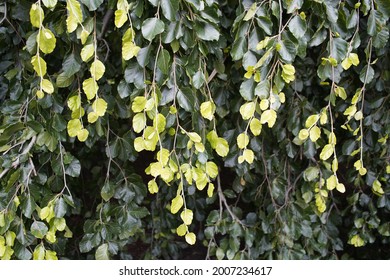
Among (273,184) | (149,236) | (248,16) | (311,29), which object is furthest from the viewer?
(149,236)

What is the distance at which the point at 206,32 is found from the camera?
1010mm

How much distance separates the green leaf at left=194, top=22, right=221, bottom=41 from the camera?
1.01m

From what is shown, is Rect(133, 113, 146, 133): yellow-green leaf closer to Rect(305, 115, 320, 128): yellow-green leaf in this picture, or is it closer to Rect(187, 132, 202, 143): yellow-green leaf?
Rect(187, 132, 202, 143): yellow-green leaf

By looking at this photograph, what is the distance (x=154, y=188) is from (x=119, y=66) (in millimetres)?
555

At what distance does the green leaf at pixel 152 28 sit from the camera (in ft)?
3.06

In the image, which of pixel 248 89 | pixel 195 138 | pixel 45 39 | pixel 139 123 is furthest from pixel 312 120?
pixel 45 39

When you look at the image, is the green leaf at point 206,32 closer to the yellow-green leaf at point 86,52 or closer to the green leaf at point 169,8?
the green leaf at point 169,8

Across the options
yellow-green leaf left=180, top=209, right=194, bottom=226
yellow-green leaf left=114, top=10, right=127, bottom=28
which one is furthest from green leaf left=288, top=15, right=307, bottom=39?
yellow-green leaf left=180, top=209, right=194, bottom=226

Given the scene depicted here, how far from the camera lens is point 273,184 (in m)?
1.50

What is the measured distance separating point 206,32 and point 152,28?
0.14 m

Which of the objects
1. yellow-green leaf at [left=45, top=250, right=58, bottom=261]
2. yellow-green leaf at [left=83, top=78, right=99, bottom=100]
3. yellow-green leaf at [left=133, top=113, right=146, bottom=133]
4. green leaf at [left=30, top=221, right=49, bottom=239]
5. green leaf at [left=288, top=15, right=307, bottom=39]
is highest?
green leaf at [left=288, top=15, right=307, bottom=39]

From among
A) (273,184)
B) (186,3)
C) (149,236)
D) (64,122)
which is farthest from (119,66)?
(149,236)

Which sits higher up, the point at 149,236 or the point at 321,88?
the point at 321,88

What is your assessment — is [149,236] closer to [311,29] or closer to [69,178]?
[69,178]
